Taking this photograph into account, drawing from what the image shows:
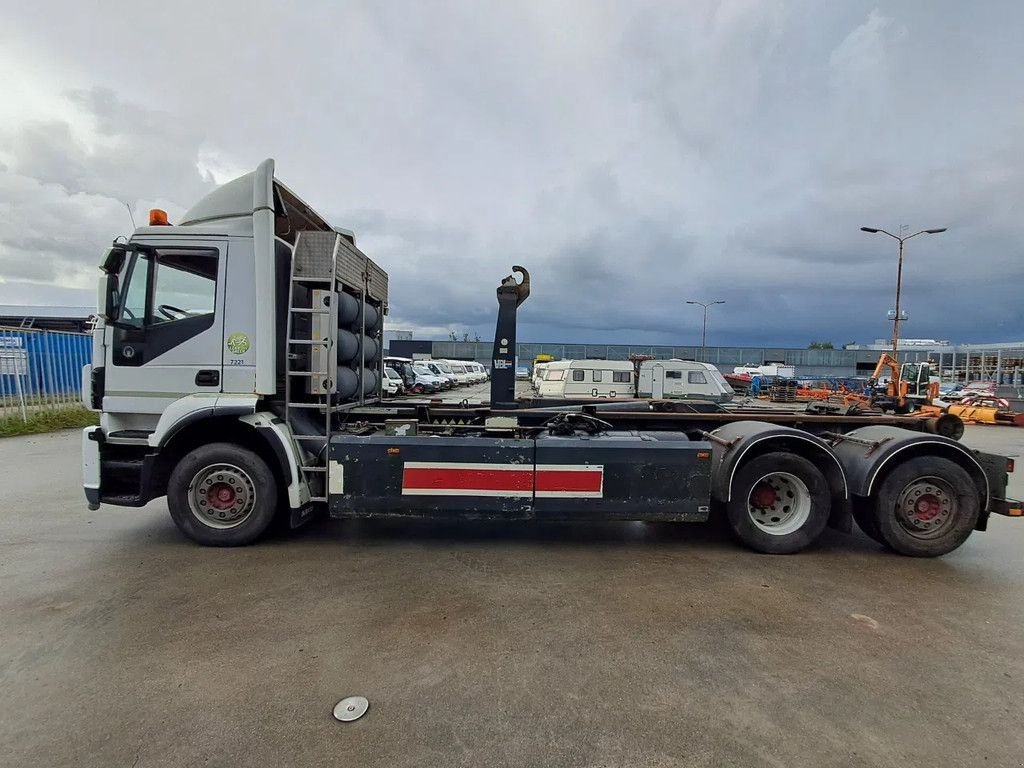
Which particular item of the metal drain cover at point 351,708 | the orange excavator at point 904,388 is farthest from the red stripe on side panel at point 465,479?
the orange excavator at point 904,388

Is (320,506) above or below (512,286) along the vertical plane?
below

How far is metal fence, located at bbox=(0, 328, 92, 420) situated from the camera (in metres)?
13.8

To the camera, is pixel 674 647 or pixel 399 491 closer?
pixel 674 647

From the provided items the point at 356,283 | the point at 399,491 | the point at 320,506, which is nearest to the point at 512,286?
the point at 356,283

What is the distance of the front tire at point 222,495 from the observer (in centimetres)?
509

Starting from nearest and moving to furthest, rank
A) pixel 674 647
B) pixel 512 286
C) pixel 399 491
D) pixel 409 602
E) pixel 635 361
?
pixel 674 647 → pixel 409 602 → pixel 399 491 → pixel 512 286 → pixel 635 361

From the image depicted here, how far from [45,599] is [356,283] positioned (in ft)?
12.6

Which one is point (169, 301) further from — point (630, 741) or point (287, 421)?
point (630, 741)

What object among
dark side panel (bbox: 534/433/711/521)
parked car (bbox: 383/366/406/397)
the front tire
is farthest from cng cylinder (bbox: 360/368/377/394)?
parked car (bbox: 383/366/406/397)

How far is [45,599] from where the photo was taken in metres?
4.06

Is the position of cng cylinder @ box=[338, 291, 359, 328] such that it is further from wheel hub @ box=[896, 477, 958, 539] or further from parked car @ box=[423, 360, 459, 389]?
parked car @ box=[423, 360, 459, 389]

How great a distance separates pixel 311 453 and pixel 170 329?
179cm

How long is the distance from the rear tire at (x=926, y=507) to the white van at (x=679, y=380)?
17.4 metres

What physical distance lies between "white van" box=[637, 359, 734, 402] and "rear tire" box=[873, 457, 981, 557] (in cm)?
1742
